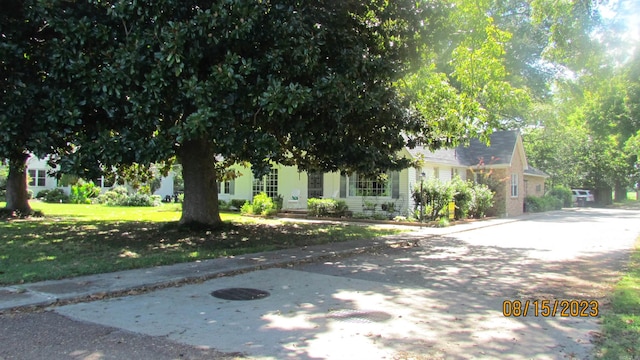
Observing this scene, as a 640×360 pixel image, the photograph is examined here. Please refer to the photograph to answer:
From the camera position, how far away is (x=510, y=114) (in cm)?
3906

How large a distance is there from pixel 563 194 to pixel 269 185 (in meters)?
26.5

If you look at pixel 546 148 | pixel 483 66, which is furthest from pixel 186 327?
pixel 546 148

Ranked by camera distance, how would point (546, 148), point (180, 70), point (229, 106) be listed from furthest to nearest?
point (546, 148) → point (229, 106) → point (180, 70)

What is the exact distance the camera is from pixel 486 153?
2775 centimetres

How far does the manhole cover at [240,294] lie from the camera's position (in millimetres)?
6867

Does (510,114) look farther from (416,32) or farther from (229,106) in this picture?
(229,106)

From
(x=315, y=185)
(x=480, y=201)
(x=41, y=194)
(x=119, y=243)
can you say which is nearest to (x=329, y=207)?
(x=315, y=185)

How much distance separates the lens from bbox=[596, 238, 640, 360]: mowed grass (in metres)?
4.56

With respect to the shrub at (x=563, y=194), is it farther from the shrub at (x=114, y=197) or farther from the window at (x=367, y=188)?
the shrub at (x=114, y=197)

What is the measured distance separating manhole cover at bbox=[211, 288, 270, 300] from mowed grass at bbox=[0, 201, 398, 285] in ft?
7.74

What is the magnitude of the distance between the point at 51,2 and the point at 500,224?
18810 mm

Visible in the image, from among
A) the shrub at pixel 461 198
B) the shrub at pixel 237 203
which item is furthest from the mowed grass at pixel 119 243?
the shrub at pixel 237 203

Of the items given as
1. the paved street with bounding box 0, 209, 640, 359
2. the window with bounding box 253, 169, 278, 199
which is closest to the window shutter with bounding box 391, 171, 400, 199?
the window with bounding box 253, 169, 278, 199
